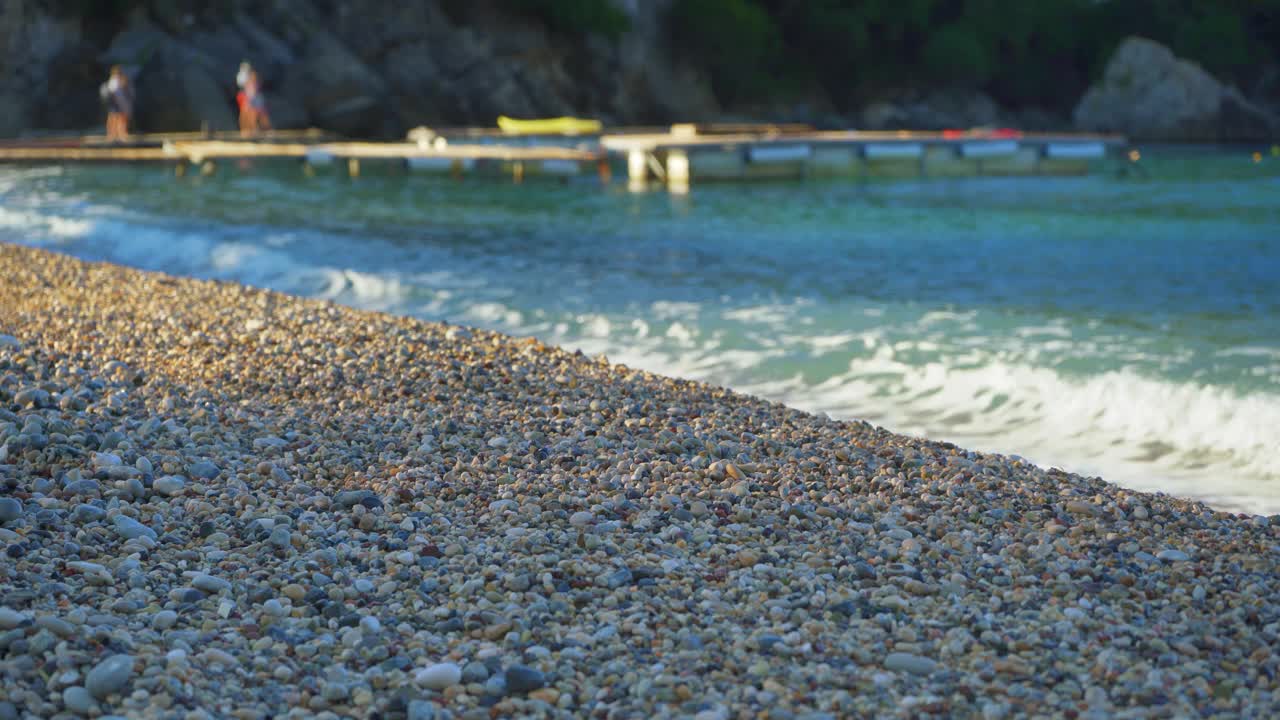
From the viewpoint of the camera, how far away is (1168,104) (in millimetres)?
53312

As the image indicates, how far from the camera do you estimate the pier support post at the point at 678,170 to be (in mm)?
27859

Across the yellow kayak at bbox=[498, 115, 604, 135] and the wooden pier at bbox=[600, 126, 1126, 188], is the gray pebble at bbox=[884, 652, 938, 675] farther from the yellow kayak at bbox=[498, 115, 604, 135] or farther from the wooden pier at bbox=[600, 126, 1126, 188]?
the yellow kayak at bbox=[498, 115, 604, 135]

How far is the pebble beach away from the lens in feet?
12.0

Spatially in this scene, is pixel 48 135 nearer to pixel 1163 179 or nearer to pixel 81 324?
pixel 1163 179

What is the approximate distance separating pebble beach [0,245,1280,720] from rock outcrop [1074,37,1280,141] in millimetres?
51697

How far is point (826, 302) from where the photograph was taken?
40.4ft

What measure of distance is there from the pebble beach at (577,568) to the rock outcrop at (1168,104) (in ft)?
170

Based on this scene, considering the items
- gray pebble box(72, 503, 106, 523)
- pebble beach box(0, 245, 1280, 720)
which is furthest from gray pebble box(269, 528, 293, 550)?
gray pebble box(72, 503, 106, 523)

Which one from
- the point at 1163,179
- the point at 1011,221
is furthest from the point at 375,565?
the point at 1163,179

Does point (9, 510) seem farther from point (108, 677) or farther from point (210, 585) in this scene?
point (108, 677)

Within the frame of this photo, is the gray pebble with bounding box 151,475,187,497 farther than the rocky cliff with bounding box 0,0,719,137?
No

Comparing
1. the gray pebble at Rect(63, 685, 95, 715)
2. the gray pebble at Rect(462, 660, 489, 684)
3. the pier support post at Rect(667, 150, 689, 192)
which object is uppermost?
the pier support post at Rect(667, 150, 689, 192)

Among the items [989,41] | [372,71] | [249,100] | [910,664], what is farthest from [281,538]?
[989,41]

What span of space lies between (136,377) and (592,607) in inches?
171
